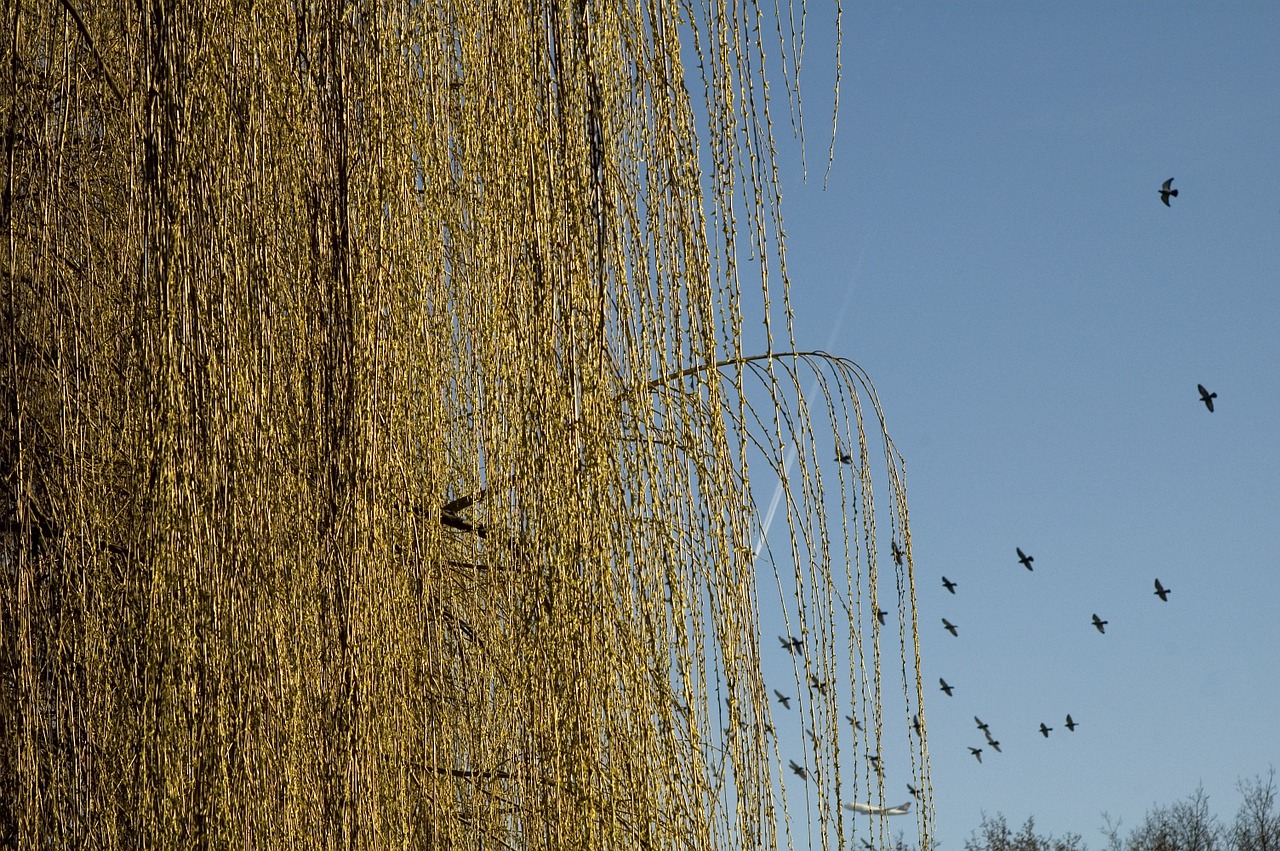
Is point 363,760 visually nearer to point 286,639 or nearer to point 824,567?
point 286,639

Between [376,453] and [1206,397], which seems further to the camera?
[1206,397]

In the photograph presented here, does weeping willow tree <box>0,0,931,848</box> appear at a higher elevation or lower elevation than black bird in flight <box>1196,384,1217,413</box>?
lower

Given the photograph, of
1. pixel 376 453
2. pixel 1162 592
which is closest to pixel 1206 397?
pixel 1162 592

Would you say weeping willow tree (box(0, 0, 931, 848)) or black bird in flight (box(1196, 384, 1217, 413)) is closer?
weeping willow tree (box(0, 0, 931, 848))

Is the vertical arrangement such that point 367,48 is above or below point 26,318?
above

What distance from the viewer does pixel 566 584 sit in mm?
1628

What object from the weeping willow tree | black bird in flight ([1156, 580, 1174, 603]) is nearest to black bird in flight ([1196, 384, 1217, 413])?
black bird in flight ([1156, 580, 1174, 603])

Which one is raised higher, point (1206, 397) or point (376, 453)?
point (1206, 397)

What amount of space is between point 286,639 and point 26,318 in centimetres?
95

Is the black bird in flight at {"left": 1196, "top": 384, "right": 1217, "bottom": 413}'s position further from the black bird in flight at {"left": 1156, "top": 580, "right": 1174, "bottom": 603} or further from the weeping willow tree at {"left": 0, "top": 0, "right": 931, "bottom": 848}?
the weeping willow tree at {"left": 0, "top": 0, "right": 931, "bottom": 848}

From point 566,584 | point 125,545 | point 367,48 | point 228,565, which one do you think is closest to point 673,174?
point 367,48

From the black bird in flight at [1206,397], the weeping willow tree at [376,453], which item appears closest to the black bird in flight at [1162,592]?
the black bird in flight at [1206,397]

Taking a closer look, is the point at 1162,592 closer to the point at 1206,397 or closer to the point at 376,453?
the point at 1206,397

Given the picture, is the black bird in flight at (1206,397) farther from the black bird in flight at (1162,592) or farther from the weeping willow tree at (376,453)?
the weeping willow tree at (376,453)
